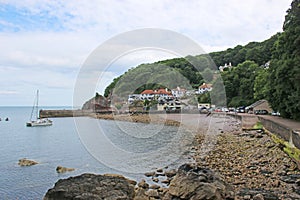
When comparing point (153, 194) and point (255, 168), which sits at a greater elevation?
point (255, 168)

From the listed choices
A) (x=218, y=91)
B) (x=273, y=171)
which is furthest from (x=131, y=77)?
(x=218, y=91)

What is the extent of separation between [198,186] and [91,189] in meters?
3.44

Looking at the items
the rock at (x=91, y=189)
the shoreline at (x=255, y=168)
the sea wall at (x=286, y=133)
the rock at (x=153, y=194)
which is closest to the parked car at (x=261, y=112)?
the sea wall at (x=286, y=133)

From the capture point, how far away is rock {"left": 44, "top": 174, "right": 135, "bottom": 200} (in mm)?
6797

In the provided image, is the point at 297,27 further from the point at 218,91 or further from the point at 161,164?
the point at 218,91

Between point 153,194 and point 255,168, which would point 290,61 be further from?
point 153,194

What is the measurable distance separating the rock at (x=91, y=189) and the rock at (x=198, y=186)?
2.28 metres

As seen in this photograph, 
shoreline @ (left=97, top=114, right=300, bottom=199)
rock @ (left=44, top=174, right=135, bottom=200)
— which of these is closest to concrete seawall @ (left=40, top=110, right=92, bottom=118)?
shoreline @ (left=97, top=114, right=300, bottom=199)

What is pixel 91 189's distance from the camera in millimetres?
7074

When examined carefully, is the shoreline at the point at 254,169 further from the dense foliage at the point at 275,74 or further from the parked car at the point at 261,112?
the parked car at the point at 261,112

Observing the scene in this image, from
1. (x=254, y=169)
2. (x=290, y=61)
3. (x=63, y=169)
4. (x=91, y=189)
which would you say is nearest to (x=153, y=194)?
(x=91, y=189)

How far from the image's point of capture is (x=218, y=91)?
182 feet

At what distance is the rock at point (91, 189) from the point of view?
6797 millimetres

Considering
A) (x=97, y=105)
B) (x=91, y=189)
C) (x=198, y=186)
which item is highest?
(x=97, y=105)
